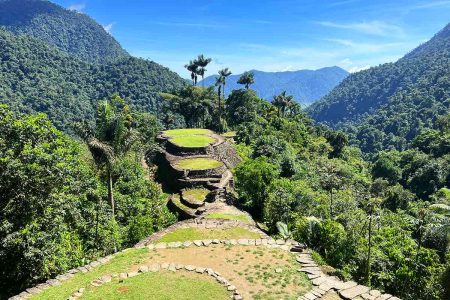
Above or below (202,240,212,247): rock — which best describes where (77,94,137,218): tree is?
above

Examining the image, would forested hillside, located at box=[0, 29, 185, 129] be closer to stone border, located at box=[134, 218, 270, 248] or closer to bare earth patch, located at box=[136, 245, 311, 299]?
stone border, located at box=[134, 218, 270, 248]

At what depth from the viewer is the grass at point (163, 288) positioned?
12.8m

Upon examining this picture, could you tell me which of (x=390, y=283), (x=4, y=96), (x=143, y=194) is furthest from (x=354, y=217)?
(x=4, y=96)

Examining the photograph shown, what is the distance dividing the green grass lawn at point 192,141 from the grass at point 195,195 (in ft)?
29.0

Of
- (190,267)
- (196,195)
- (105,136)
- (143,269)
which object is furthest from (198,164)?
(143,269)

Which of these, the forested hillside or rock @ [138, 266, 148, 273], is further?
the forested hillside

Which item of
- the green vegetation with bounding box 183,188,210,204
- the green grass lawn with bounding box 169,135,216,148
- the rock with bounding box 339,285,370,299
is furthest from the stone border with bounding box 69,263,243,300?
the green grass lawn with bounding box 169,135,216,148

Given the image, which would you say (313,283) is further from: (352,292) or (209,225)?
(209,225)

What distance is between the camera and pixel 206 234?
20.6 m

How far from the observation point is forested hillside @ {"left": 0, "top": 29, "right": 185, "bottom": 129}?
98.7 metres

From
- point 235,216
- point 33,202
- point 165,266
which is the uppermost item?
point 33,202

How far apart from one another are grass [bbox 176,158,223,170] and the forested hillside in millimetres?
60798

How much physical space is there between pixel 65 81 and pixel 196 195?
10133 cm

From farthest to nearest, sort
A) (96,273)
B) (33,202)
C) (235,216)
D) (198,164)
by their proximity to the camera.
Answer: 1. (198,164)
2. (235,216)
3. (96,273)
4. (33,202)
